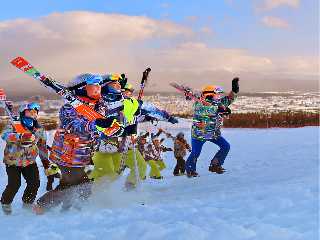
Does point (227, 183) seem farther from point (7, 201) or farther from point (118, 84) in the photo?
point (7, 201)

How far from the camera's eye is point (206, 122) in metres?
9.13

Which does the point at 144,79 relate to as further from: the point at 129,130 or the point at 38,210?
the point at 38,210

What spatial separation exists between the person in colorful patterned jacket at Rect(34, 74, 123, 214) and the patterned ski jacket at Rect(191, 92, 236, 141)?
10.7ft

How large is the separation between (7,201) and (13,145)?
27.7 inches

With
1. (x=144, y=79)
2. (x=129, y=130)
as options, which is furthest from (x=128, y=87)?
(x=129, y=130)

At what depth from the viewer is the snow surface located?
174 inches

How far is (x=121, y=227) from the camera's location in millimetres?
4902

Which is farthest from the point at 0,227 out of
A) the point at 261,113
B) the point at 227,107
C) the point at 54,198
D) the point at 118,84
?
the point at 261,113

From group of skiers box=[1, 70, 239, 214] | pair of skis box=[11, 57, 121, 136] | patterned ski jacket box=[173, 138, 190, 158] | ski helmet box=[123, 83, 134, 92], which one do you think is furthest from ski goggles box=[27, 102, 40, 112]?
patterned ski jacket box=[173, 138, 190, 158]

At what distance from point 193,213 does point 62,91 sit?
1.98m

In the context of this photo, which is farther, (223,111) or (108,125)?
(223,111)

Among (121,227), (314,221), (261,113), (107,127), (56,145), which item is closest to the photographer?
(314,221)

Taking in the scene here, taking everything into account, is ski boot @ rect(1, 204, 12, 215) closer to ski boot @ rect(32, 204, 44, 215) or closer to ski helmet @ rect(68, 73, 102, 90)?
ski boot @ rect(32, 204, 44, 215)

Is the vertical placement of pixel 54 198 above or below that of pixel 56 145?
below
